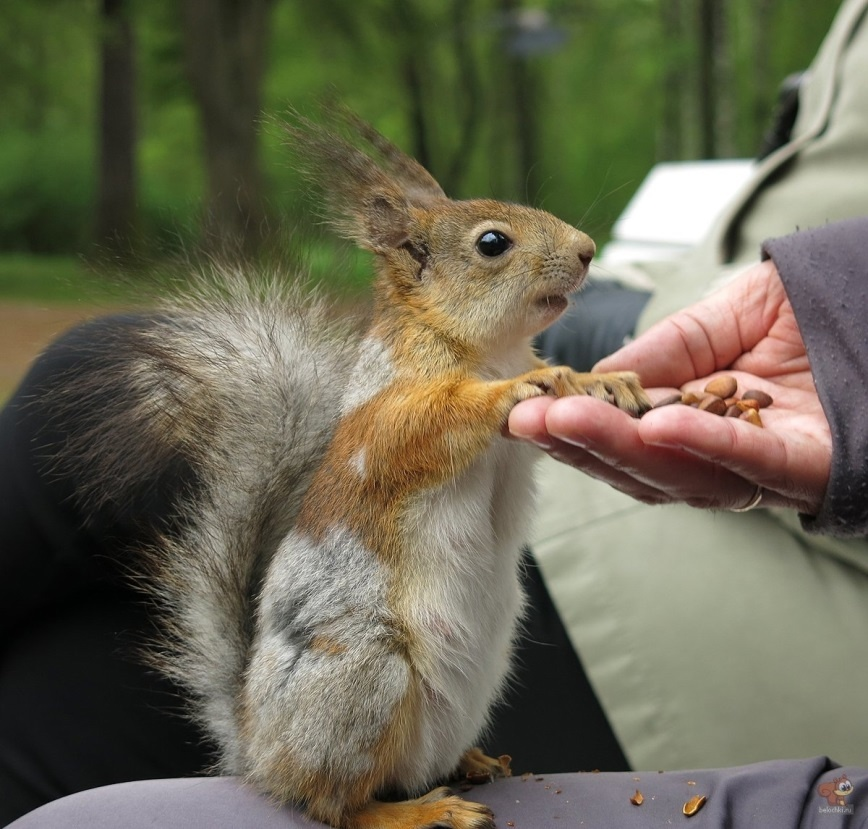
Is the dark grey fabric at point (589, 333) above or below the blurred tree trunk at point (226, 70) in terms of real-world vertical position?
below

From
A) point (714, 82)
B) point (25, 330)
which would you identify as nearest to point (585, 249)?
point (25, 330)

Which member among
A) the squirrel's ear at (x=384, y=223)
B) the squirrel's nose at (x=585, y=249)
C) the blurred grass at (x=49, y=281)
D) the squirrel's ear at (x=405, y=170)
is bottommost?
the blurred grass at (x=49, y=281)

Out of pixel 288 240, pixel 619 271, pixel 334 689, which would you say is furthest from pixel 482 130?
pixel 334 689

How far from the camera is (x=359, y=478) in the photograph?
3.07ft

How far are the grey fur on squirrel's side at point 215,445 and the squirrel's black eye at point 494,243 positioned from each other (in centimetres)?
21

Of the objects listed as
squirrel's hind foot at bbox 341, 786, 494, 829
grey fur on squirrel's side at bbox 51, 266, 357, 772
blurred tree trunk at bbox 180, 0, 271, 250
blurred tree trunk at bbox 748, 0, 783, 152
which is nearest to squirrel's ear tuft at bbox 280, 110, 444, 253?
grey fur on squirrel's side at bbox 51, 266, 357, 772

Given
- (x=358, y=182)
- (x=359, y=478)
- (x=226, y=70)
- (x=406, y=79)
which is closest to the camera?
(x=359, y=478)

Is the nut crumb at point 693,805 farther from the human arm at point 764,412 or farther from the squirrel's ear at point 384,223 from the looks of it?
the squirrel's ear at point 384,223

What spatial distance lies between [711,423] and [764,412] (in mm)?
281

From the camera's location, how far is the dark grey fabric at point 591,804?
0.84m

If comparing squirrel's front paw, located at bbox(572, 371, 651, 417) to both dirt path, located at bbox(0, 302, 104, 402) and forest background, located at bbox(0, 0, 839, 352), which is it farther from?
forest background, located at bbox(0, 0, 839, 352)

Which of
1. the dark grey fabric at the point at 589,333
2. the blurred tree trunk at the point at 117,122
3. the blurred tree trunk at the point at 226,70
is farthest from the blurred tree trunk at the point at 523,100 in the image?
the dark grey fabric at the point at 589,333

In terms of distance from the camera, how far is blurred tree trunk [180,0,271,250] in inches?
219

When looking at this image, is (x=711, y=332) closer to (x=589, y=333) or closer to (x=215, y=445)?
(x=589, y=333)
